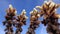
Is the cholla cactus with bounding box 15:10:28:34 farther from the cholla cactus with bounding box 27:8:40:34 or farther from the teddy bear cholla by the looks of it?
the teddy bear cholla

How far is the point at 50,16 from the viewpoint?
52312 mm

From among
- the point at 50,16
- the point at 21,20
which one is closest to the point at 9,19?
the point at 21,20

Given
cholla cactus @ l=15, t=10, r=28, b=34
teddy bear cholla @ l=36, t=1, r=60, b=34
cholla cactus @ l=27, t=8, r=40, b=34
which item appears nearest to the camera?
teddy bear cholla @ l=36, t=1, r=60, b=34

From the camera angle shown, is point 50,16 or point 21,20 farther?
point 21,20

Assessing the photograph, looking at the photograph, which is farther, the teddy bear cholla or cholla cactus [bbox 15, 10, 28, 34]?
cholla cactus [bbox 15, 10, 28, 34]

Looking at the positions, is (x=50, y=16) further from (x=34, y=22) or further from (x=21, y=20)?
(x=21, y=20)

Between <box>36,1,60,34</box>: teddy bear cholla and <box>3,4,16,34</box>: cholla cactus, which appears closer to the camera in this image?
<box>36,1,60,34</box>: teddy bear cholla

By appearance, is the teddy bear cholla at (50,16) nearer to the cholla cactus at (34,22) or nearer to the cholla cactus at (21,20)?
the cholla cactus at (34,22)

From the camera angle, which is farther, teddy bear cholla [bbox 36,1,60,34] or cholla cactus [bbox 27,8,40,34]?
cholla cactus [bbox 27,8,40,34]

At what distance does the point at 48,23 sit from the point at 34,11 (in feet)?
61.1

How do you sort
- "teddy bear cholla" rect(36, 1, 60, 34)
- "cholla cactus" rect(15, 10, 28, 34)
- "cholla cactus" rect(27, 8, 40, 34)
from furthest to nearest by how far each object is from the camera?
"cholla cactus" rect(15, 10, 28, 34), "cholla cactus" rect(27, 8, 40, 34), "teddy bear cholla" rect(36, 1, 60, 34)

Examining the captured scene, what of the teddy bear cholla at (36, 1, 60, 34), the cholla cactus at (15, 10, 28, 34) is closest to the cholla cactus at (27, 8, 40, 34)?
the cholla cactus at (15, 10, 28, 34)

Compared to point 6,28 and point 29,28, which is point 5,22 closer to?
point 6,28

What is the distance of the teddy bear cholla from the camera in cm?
5028
